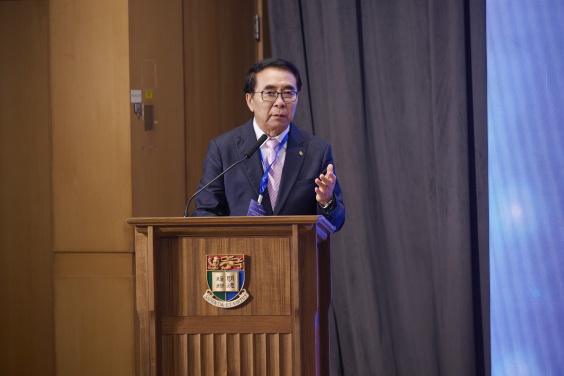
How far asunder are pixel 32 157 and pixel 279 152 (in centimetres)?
181

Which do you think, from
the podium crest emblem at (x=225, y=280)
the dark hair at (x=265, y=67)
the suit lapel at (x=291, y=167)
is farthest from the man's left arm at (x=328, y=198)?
the dark hair at (x=265, y=67)

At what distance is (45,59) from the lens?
2.94 m

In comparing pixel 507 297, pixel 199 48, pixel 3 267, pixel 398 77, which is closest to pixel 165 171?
pixel 199 48

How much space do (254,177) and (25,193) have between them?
1806mm

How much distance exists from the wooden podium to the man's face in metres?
0.73

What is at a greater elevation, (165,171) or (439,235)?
(165,171)

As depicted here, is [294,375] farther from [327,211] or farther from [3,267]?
[3,267]

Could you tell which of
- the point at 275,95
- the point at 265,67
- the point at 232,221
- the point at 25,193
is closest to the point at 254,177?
the point at 275,95

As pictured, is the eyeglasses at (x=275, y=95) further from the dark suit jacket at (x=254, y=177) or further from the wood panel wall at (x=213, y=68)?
the wood panel wall at (x=213, y=68)

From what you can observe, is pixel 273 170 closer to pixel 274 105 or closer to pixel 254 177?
pixel 254 177

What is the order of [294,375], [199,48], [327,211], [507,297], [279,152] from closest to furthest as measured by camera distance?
[294,375] → [327,211] → [279,152] → [507,297] → [199,48]

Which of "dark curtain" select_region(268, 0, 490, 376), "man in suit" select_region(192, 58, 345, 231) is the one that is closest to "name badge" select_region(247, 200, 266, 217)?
"man in suit" select_region(192, 58, 345, 231)

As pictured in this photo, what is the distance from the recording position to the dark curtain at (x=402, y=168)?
2.68 metres

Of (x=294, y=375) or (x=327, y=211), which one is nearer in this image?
(x=294, y=375)
